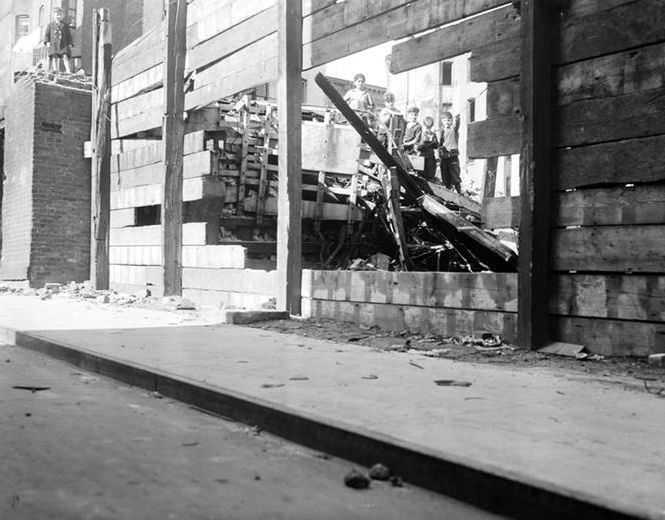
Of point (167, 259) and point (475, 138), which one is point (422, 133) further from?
point (475, 138)

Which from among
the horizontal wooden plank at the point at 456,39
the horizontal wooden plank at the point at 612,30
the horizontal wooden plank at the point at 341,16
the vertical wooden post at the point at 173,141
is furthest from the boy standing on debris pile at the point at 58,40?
the horizontal wooden plank at the point at 612,30

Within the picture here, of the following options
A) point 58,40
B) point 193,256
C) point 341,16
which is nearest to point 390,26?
point 341,16

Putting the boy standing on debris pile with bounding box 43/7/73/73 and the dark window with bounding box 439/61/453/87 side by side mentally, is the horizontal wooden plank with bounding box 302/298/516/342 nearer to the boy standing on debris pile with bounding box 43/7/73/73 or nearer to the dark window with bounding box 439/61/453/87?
the boy standing on debris pile with bounding box 43/7/73/73

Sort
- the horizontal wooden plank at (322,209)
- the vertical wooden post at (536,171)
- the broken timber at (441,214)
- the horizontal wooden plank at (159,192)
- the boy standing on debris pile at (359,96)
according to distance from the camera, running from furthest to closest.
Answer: the boy standing on debris pile at (359,96), the horizontal wooden plank at (322,209), the horizontal wooden plank at (159,192), the broken timber at (441,214), the vertical wooden post at (536,171)

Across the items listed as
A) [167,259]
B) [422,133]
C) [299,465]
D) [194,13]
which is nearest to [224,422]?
[299,465]

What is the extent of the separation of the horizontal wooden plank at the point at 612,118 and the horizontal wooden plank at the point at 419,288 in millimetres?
1302

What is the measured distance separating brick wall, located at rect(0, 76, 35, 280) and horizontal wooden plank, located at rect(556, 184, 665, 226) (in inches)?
457

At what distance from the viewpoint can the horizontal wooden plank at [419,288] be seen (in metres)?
6.40

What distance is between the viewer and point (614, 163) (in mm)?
5625

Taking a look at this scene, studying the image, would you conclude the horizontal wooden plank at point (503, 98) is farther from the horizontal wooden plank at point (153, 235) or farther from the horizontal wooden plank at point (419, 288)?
the horizontal wooden plank at point (153, 235)

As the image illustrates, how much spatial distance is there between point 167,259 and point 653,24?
7.61 metres

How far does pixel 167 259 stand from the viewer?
1099 centimetres

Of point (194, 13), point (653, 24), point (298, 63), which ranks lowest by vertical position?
point (653, 24)

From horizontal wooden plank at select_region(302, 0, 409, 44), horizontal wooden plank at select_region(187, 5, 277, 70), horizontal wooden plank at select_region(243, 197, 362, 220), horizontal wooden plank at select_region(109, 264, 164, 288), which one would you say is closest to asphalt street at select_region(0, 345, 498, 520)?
horizontal wooden plank at select_region(302, 0, 409, 44)
